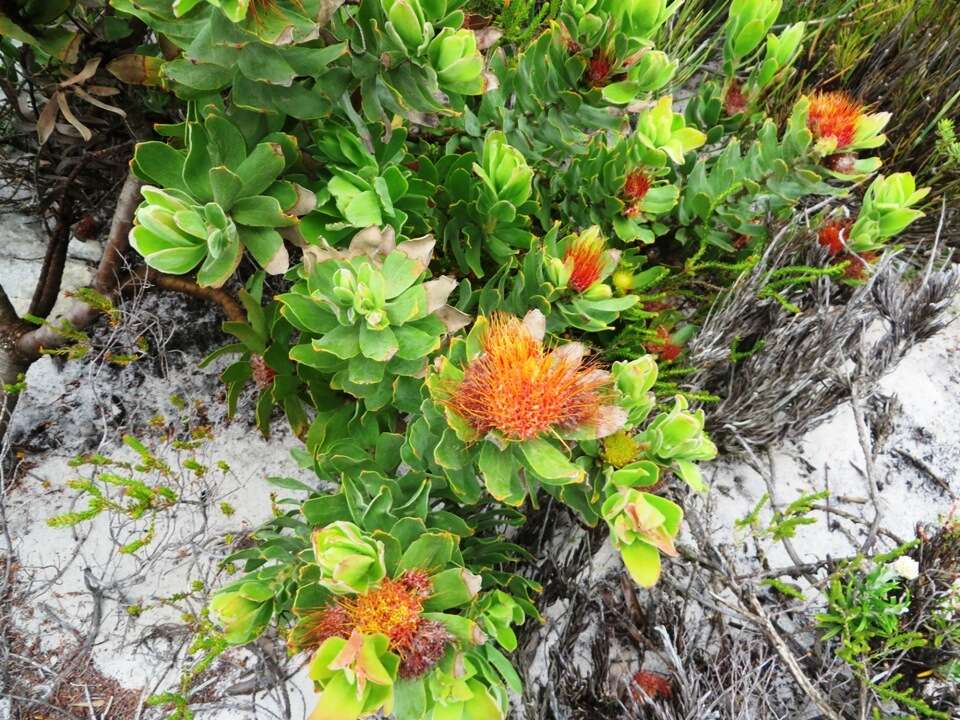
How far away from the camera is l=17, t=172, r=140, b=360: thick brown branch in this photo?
1.37 metres

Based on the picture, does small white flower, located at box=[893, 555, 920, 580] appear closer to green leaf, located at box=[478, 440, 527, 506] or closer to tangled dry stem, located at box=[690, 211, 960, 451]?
tangled dry stem, located at box=[690, 211, 960, 451]

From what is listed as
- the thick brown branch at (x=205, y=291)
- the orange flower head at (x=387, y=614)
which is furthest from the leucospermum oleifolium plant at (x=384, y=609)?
the thick brown branch at (x=205, y=291)

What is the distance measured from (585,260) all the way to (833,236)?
699 mm

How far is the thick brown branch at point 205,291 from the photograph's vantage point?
1.48 m

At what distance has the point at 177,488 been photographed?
1.62m

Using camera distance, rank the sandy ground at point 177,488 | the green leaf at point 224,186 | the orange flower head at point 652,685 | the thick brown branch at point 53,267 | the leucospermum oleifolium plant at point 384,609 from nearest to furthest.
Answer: the leucospermum oleifolium plant at point 384,609 → the green leaf at point 224,186 → the orange flower head at point 652,685 → the sandy ground at point 177,488 → the thick brown branch at point 53,267

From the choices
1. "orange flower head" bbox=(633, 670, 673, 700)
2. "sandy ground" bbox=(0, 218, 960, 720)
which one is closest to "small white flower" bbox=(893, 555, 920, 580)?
"sandy ground" bbox=(0, 218, 960, 720)

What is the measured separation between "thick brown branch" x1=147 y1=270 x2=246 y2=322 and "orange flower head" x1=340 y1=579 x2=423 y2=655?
84cm

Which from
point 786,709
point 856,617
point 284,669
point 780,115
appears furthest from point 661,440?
point 780,115

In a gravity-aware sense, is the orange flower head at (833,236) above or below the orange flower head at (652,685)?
above

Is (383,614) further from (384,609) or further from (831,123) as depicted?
(831,123)

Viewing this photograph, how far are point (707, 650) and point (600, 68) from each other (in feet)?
4.13

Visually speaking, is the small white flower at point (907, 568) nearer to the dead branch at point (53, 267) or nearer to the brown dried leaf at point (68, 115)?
the brown dried leaf at point (68, 115)

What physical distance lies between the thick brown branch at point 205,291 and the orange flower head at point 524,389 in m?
0.79
